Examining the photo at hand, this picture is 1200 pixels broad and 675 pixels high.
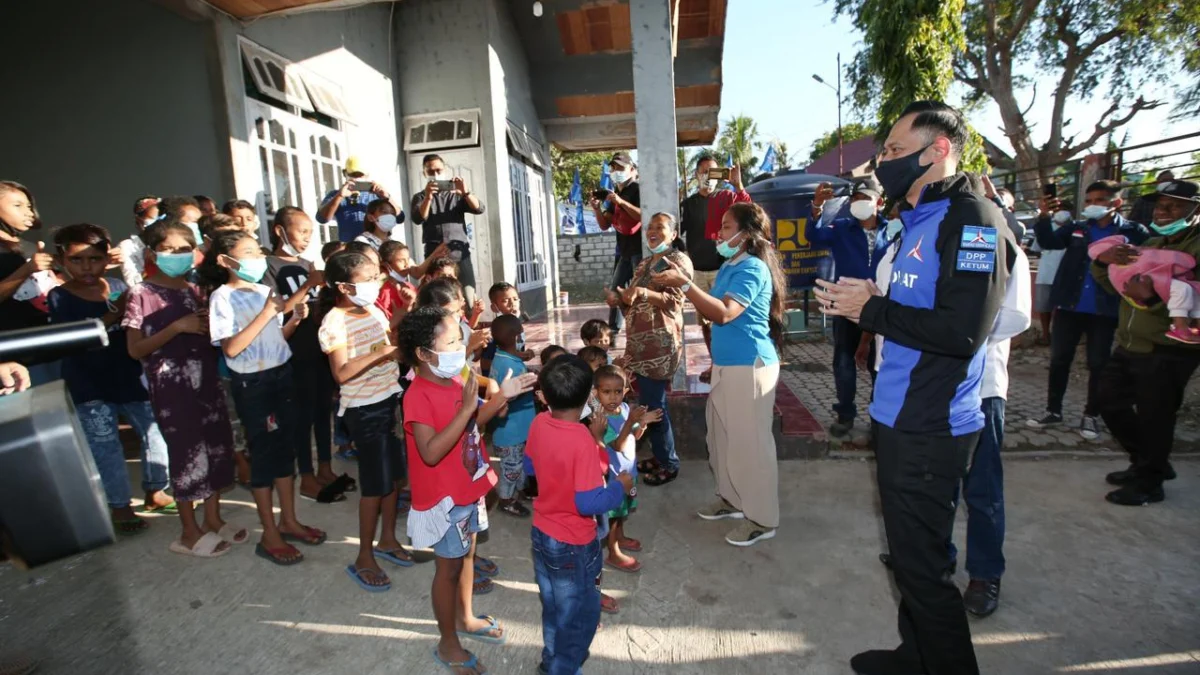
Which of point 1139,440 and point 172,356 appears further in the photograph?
point 1139,440

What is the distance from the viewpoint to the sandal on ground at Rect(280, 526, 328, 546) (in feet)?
11.5

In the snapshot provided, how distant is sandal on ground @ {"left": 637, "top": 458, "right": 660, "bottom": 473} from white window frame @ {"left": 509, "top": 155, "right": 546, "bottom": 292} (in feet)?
17.6

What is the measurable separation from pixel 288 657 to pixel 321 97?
576cm

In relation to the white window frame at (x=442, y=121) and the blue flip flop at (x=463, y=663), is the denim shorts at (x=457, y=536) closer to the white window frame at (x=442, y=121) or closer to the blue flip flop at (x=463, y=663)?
the blue flip flop at (x=463, y=663)

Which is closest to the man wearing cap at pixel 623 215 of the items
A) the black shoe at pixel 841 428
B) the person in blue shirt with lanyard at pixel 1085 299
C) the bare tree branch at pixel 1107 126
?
the black shoe at pixel 841 428

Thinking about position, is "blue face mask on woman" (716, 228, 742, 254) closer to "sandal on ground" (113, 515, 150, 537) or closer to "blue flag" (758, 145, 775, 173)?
"sandal on ground" (113, 515, 150, 537)

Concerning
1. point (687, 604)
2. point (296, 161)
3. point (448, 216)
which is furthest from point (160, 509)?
point (296, 161)

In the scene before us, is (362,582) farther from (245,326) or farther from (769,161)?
(769,161)

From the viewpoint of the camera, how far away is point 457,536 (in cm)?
238


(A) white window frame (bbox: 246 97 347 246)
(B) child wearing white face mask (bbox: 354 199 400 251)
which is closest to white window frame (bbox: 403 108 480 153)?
(A) white window frame (bbox: 246 97 347 246)

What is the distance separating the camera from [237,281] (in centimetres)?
321

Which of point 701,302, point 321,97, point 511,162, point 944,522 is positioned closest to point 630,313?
point 701,302

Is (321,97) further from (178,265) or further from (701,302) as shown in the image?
(701,302)

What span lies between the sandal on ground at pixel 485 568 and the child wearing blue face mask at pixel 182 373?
150cm
